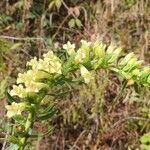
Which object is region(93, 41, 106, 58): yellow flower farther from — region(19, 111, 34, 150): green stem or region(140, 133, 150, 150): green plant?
region(140, 133, 150, 150): green plant

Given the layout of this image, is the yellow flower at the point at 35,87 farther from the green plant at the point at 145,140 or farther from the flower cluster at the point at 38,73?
the green plant at the point at 145,140

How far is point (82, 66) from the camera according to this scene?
34.9 inches

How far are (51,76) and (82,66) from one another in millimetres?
59

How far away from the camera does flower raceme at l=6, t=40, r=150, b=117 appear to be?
34.5 inches

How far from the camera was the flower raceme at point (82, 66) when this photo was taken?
2.88 feet

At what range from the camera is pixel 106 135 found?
3.25 meters

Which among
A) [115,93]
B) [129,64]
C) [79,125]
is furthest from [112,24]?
[129,64]

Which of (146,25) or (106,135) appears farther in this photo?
(146,25)

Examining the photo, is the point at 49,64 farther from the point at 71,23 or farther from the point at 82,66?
the point at 71,23

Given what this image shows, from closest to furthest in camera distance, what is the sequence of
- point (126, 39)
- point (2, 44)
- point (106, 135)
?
point (2, 44) < point (106, 135) < point (126, 39)

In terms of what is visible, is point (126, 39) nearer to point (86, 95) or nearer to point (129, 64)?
point (86, 95)

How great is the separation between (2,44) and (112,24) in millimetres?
868

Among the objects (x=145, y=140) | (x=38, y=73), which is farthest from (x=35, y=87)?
(x=145, y=140)

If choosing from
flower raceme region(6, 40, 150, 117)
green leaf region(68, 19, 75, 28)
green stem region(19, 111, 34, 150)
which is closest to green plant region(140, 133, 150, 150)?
green leaf region(68, 19, 75, 28)
